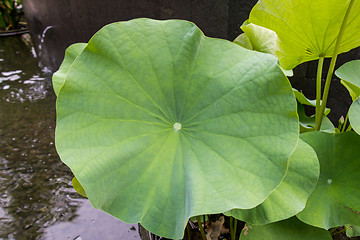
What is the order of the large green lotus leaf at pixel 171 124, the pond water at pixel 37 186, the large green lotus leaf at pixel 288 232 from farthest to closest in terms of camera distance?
the pond water at pixel 37 186
the large green lotus leaf at pixel 288 232
the large green lotus leaf at pixel 171 124

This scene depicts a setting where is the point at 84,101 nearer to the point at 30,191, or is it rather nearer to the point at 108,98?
the point at 108,98

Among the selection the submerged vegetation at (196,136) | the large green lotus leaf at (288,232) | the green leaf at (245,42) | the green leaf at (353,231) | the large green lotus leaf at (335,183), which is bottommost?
the green leaf at (353,231)

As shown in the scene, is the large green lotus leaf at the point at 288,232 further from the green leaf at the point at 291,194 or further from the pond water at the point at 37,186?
the pond water at the point at 37,186

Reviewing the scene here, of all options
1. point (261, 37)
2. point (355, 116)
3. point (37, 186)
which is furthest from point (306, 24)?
point (37, 186)

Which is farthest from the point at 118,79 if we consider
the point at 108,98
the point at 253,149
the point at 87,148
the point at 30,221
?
the point at 30,221

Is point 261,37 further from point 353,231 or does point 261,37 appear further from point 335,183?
point 353,231

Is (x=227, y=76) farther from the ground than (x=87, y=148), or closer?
farther from the ground

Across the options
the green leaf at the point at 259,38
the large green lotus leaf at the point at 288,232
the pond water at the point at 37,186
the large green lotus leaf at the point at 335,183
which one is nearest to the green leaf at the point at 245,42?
the green leaf at the point at 259,38

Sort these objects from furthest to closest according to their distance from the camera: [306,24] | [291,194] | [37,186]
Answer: [37,186] → [306,24] → [291,194]
